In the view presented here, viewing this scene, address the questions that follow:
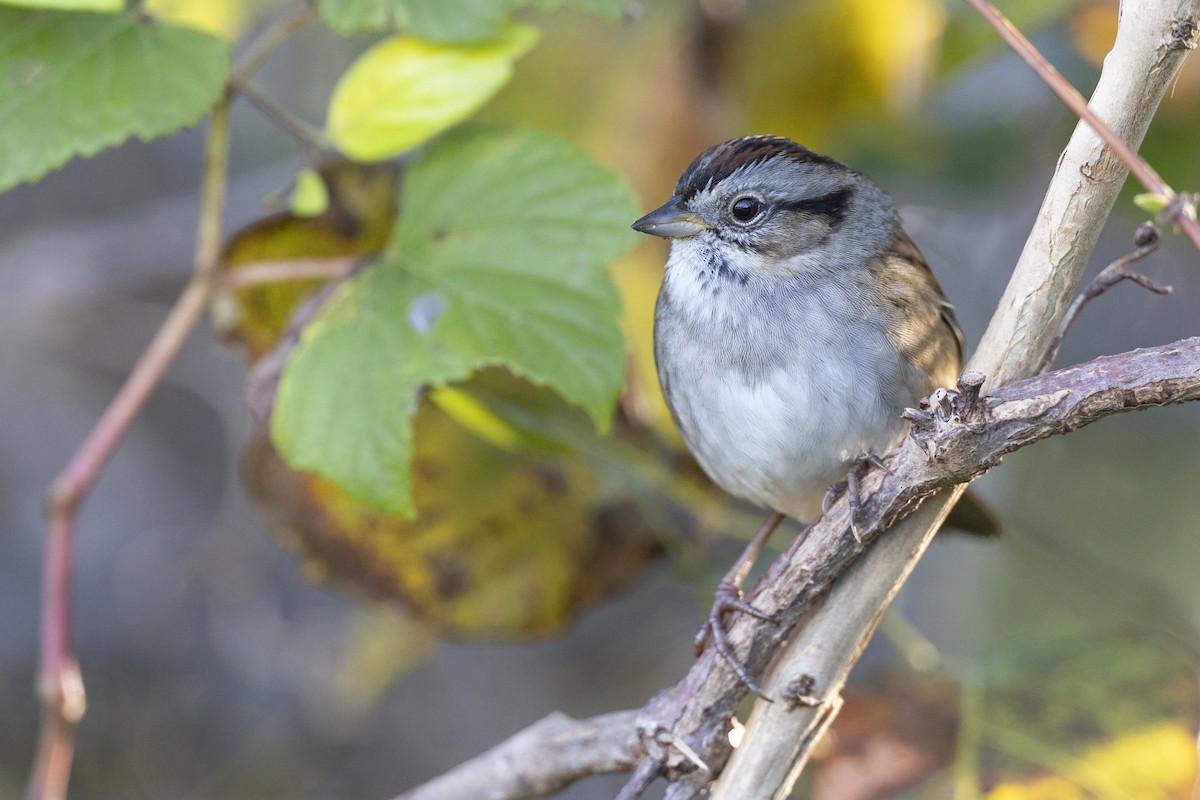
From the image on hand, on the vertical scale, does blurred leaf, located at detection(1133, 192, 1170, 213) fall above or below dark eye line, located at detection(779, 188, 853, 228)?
below

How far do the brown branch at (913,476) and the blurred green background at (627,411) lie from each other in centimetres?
51

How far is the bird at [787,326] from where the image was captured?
169 cm

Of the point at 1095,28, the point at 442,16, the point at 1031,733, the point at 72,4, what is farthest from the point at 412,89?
the point at 1095,28

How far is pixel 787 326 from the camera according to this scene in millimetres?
1755

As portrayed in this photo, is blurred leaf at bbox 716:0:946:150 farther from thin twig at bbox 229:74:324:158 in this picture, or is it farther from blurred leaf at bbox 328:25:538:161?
thin twig at bbox 229:74:324:158

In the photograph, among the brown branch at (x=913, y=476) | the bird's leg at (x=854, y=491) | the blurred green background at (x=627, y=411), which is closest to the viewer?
the brown branch at (x=913, y=476)

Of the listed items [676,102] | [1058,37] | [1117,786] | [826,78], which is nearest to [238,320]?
[676,102]

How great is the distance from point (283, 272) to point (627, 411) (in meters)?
0.58

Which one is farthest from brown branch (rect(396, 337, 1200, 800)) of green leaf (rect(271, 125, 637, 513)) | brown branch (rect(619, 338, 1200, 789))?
green leaf (rect(271, 125, 637, 513))

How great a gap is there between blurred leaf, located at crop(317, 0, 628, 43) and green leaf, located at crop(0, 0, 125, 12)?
274mm

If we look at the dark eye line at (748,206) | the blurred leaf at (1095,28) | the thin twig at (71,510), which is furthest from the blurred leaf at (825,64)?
the thin twig at (71,510)

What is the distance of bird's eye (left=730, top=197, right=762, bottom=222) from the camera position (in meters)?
1.90

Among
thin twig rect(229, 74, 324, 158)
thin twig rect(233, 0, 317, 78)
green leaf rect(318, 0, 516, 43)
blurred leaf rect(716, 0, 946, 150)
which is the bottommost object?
thin twig rect(229, 74, 324, 158)

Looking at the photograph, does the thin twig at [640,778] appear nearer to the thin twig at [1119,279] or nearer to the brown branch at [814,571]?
the brown branch at [814,571]
